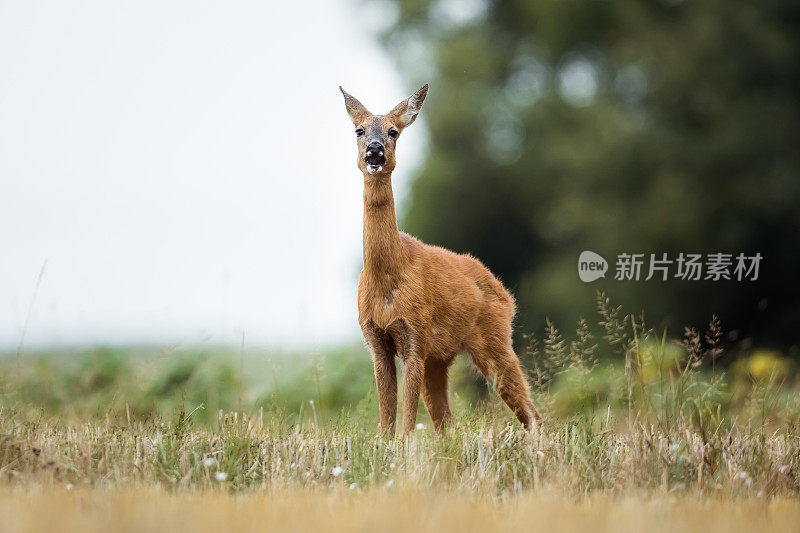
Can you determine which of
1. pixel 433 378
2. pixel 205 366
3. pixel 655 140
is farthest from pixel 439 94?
pixel 433 378

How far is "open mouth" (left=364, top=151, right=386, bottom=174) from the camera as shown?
4.05 metres

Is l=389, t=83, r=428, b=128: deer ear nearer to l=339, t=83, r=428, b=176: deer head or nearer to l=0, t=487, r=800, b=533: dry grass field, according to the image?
l=339, t=83, r=428, b=176: deer head

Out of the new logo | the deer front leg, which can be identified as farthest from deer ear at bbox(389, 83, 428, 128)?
the new logo

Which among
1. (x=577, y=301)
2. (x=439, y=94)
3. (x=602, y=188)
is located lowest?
(x=577, y=301)

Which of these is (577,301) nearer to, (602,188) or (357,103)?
(602,188)

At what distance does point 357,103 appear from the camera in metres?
4.39

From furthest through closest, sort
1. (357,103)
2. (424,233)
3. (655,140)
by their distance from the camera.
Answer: (424,233) < (655,140) < (357,103)

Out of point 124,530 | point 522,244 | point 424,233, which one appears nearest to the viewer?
point 124,530

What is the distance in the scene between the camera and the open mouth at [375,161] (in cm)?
405

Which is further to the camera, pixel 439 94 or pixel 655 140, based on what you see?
pixel 439 94

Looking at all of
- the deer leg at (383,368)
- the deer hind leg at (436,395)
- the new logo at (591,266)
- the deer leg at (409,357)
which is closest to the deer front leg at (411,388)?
the deer leg at (409,357)

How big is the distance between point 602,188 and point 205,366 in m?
6.38

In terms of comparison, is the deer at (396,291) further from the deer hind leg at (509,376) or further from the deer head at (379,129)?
the deer hind leg at (509,376)

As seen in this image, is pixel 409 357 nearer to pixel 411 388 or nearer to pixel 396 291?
pixel 411 388
